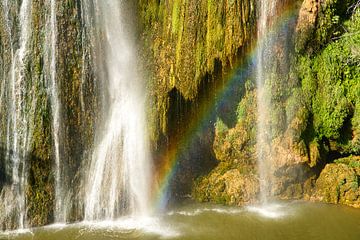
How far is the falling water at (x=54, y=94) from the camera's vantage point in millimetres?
10422

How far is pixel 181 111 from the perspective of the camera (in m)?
11.5

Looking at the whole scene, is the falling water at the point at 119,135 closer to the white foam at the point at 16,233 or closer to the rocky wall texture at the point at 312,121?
the white foam at the point at 16,233

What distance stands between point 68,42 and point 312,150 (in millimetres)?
6908

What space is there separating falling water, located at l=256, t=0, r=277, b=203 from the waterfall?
5723mm

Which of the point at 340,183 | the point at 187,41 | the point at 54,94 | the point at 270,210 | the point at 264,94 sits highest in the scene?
the point at 187,41

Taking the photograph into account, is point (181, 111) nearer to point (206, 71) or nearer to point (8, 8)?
point (206, 71)

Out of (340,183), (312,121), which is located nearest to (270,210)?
(340,183)

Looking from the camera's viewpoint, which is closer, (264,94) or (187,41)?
(187,41)

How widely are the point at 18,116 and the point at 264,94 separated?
625cm

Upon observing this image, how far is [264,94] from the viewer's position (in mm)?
11469

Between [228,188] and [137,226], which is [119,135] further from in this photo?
[228,188]

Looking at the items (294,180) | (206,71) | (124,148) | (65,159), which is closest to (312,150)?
(294,180)

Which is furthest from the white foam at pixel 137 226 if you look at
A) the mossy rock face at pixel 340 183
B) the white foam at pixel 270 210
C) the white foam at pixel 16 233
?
the mossy rock face at pixel 340 183

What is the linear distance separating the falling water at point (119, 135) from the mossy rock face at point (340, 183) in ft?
15.4
